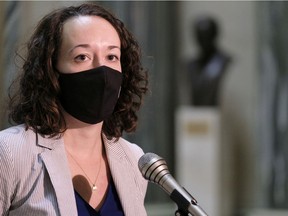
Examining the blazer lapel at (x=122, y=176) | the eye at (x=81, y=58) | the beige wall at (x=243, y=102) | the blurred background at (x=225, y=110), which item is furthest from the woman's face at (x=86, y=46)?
the beige wall at (x=243, y=102)

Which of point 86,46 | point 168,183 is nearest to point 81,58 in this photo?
point 86,46

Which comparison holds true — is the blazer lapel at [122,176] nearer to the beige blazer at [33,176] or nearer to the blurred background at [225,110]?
the beige blazer at [33,176]

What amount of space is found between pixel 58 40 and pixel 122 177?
1.43ft

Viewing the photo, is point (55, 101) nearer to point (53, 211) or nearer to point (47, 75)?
point (47, 75)

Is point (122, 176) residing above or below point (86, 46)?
below

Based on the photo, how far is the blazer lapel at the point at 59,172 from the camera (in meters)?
2.02

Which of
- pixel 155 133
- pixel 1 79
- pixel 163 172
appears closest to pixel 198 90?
pixel 155 133

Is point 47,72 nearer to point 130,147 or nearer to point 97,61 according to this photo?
point 97,61

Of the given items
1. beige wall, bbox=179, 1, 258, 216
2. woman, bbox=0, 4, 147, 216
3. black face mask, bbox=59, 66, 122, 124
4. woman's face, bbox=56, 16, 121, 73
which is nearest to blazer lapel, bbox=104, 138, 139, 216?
woman, bbox=0, 4, 147, 216

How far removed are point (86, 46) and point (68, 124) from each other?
23 cm

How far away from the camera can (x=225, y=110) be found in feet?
26.4

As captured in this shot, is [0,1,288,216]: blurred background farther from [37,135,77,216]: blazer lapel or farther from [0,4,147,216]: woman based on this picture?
[37,135,77,216]: blazer lapel

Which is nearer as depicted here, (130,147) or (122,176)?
(122,176)

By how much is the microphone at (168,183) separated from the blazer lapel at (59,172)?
21 centimetres
